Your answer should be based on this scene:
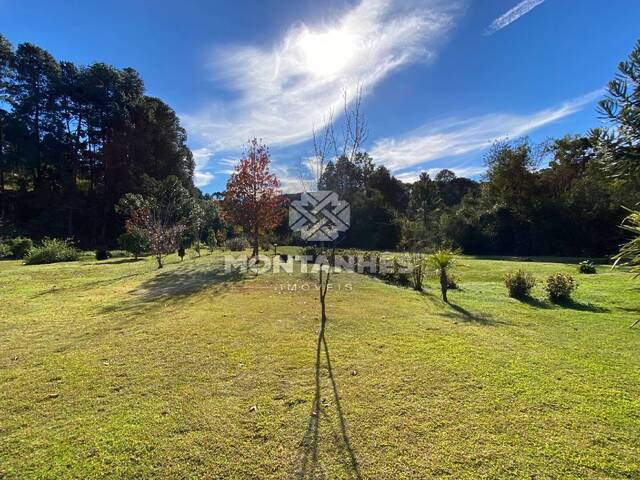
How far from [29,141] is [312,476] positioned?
107 feet

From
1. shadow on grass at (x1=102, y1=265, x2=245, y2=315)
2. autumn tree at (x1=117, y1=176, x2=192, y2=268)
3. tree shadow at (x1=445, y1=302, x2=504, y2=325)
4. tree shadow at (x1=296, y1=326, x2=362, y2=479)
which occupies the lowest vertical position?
tree shadow at (x1=445, y1=302, x2=504, y2=325)

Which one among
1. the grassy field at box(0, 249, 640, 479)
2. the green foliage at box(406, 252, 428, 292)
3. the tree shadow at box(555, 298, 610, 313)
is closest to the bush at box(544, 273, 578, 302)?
the tree shadow at box(555, 298, 610, 313)

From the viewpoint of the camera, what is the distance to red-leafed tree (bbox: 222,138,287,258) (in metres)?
13.9

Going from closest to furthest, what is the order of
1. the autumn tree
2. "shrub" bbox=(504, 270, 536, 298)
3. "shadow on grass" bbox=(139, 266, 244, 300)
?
"shadow on grass" bbox=(139, 266, 244, 300) → "shrub" bbox=(504, 270, 536, 298) → the autumn tree

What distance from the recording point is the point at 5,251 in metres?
15.6

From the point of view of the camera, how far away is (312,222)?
19.3 metres

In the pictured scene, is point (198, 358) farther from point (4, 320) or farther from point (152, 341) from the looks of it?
point (4, 320)

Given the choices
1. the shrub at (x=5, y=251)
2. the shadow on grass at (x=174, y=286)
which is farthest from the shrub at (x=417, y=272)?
the shrub at (x=5, y=251)

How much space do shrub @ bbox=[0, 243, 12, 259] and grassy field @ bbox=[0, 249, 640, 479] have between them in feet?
45.6

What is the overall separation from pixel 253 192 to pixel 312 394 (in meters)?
12.0

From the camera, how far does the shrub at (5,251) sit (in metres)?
15.5

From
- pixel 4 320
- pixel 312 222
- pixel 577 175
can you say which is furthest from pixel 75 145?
pixel 577 175

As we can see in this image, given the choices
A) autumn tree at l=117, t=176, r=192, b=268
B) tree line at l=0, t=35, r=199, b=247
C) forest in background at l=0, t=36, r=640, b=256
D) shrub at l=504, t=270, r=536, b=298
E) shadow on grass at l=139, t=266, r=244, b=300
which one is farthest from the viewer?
tree line at l=0, t=35, r=199, b=247

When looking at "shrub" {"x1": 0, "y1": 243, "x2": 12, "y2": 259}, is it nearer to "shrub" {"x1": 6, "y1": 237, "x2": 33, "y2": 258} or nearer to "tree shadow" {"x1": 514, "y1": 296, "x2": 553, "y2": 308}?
"shrub" {"x1": 6, "y1": 237, "x2": 33, "y2": 258}
